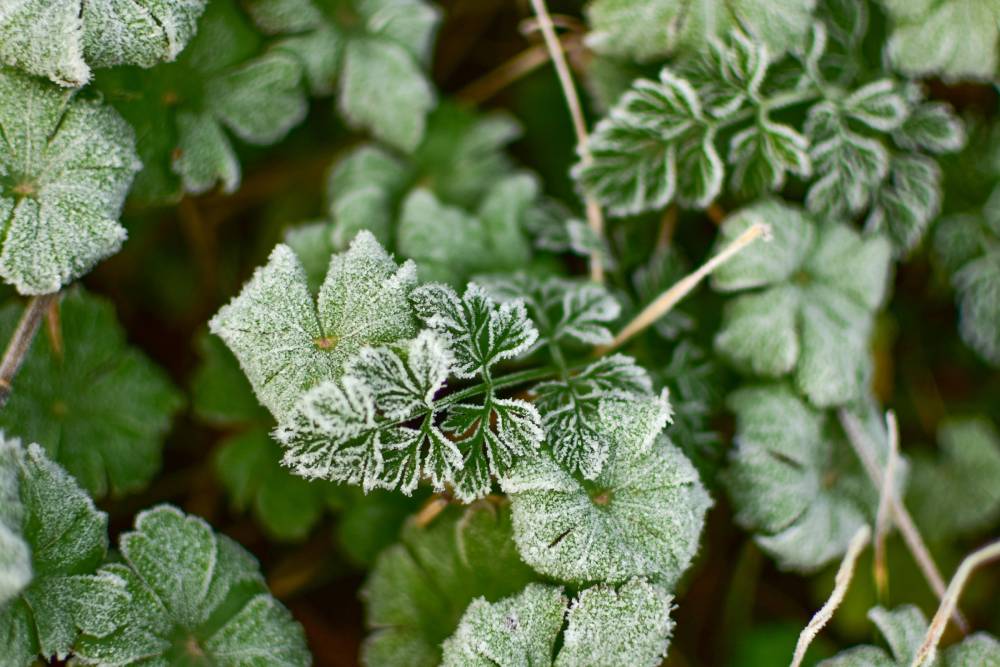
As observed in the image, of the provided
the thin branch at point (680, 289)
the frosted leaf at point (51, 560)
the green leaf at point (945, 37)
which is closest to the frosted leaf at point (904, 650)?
the thin branch at point (680, 289)

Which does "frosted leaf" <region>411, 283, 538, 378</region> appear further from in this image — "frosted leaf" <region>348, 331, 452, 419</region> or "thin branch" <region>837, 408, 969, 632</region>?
"thin branch" <region>837, 408, 969, 632</region>

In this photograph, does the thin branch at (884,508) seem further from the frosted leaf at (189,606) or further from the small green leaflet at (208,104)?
the small green leaflet at (208,104)

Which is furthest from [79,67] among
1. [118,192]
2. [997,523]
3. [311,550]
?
[997,523]

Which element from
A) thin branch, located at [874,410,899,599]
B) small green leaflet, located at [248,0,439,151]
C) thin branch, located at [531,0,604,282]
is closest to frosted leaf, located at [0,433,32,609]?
small green leaflet, located at [248,0,439,151]

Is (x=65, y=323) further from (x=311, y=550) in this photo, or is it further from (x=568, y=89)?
(x=568, y=89)

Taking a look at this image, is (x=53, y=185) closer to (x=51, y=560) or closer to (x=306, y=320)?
(x=306, y=320)

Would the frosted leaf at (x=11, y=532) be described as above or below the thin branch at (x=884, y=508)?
above
